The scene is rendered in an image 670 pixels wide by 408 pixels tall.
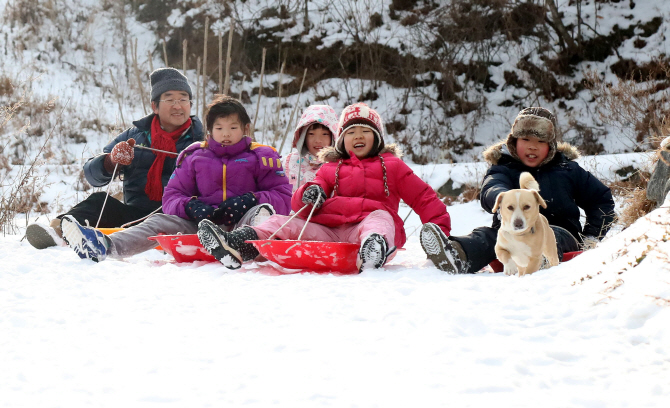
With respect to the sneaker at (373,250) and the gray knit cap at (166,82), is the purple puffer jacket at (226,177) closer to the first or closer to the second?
the gray knit cap at (166,82)

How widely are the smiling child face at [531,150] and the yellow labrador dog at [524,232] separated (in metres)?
0.60

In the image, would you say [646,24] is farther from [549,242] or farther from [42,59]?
[42,59]

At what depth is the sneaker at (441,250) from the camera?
7.66 ft

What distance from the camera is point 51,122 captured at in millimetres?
8742

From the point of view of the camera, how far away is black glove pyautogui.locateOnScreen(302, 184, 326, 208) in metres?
2.75

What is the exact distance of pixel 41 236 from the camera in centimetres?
310

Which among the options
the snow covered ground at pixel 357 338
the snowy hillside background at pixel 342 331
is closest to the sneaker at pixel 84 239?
the snowy hillside background at pixel 342 331

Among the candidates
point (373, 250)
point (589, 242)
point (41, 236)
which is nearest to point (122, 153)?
point (41, 236)

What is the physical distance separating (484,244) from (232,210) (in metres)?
1.31

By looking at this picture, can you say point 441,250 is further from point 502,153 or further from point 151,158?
point 151,158

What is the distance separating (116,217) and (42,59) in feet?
25.3

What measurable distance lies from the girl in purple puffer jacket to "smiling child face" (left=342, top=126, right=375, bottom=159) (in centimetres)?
53

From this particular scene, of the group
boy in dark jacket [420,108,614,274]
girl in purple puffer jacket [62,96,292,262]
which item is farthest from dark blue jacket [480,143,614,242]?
girl in purple puffer jacket [62,96,292,262]

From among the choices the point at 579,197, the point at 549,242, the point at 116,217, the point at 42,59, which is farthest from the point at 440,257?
the point at 42,59
